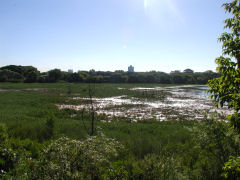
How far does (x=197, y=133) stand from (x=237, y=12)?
14.2 ft

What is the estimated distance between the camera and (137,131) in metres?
11.8

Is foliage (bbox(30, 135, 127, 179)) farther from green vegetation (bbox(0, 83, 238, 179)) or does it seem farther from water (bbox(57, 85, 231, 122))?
water (bbox(57, 85, 231, 122))

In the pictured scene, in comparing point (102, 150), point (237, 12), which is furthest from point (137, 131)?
point (237, 12)

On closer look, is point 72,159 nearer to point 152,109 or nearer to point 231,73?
point 231,73

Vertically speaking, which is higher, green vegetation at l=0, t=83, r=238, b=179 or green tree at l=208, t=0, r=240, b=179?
green tree at l=208, t=0, r=240, b=179

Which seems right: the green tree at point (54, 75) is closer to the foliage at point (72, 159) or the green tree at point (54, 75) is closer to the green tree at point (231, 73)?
the foliage at point (72, 159)

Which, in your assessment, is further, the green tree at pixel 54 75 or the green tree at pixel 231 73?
the green tree at pixel 54 75

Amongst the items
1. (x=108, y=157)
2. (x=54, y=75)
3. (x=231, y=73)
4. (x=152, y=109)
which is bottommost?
(x=152, y=109)

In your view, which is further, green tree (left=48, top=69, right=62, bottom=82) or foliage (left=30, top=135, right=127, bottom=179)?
green tree (left=48, top=69, right=62, bottom=82)

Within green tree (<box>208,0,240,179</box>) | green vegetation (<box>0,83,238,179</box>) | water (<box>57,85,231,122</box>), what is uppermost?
green tree (<box>208,0,240,179</box>)

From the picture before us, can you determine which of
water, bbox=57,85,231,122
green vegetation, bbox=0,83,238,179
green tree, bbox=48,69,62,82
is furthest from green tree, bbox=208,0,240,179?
green tree, bbox=48,69,62,82

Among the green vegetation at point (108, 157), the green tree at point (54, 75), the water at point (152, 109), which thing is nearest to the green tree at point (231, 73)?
the green vegetation at point (108, 157)

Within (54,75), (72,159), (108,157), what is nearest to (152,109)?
(108,157)

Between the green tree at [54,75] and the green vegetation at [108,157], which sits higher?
the green tree at [54,75]
